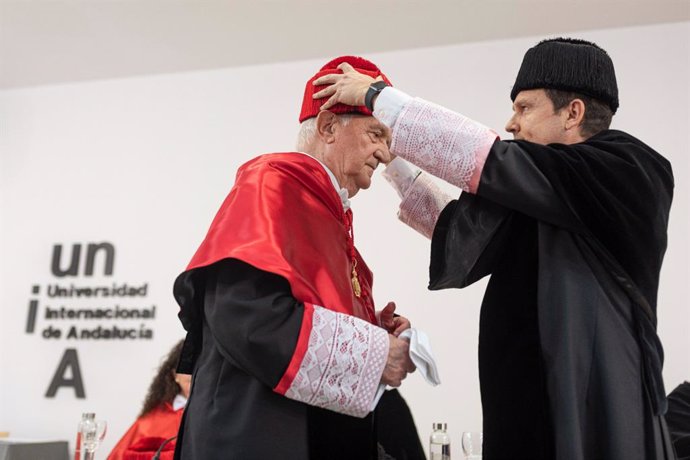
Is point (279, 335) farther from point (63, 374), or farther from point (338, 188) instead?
point (63, 374)

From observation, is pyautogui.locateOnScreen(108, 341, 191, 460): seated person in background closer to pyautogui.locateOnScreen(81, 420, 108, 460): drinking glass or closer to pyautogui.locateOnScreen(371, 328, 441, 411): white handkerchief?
pyautogui.locateOnScreen(81, 420, 108, 460): drinking glass

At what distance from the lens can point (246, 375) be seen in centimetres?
180

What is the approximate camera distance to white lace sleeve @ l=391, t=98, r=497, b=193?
69.9 inches

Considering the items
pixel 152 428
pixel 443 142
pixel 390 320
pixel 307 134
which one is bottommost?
pixel 152 428

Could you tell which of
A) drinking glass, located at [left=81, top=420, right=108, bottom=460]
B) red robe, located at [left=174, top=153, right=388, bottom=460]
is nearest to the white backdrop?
drinking glass, located at [left=81, top=420, right=108, bottom=460]

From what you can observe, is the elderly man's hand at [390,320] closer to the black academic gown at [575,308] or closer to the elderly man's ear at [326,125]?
the black academic gown at [575,308]

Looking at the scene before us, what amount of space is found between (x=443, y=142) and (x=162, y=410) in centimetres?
325

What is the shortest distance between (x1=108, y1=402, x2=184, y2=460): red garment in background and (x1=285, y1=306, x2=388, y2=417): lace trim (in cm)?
281

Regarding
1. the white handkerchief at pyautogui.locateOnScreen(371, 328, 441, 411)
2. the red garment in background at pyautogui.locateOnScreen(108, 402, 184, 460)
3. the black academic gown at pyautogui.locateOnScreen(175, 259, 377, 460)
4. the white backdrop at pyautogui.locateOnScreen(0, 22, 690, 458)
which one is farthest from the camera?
the white backdrop at pyautogui.locateOnScreen(0, 22, 690, 458)

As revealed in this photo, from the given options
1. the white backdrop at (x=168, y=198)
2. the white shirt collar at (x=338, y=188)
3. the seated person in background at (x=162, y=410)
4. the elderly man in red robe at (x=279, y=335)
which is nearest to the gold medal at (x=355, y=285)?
the elderly man in red robe at (x=279, y=335)

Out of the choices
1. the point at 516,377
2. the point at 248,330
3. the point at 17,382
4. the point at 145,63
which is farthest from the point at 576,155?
the point at 17,382

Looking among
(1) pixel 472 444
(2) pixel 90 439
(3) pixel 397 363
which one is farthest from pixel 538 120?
(2) pixel 90 439

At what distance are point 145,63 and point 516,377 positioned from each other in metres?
4.58

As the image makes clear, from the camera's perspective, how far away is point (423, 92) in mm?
5133
